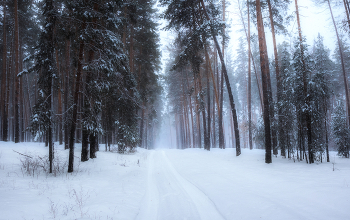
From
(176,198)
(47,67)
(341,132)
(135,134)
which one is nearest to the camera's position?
(176,198)

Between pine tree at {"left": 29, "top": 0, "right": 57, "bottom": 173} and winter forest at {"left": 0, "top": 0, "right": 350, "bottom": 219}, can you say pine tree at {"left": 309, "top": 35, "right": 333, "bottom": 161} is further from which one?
pine tree at {"left": 29, "top": 0, "right": 57, "bottom": 173}

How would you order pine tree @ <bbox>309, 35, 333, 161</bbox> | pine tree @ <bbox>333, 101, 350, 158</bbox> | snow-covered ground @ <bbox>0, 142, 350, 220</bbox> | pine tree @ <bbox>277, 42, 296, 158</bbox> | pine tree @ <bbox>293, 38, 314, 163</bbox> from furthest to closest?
1. pine tree @ <bbox>333, 101, 350, 158</bbox>
2. pine tree @ <bbox>277, 42, 296, 158</bbox>
3. pine tree @ <bbox>293, 38, 314, 163</bbox>
4. pine tree @ <bbox>309, 35, 333, 161</bbox>
5. snow-covered ground @ <bbox>0, 142, 350, 220</bbox>

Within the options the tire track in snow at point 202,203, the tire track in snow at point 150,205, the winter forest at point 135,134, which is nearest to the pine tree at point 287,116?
the winter forest at point 135,134

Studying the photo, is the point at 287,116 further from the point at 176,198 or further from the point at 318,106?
the point at 176,198

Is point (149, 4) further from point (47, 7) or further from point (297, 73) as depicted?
point (297, 73)

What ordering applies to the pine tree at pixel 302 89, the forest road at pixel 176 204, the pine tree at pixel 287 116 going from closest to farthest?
the forest road at pixel 176 204, the pine tree at pixel 302 89, the pine tree at pixel 287 116

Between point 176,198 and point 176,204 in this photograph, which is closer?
point 176,204

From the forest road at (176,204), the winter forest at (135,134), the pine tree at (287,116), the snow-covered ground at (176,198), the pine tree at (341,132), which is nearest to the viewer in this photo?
the snow-covered ground at (176,198)

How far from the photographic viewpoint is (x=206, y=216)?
3.67 meters

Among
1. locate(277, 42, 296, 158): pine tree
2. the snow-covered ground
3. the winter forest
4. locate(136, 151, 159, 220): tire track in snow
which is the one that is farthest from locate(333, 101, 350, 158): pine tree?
locate(136, 151, 159, 220): tire track in snow

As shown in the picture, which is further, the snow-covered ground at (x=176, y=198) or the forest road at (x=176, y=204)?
the forest road at (x=176, y=204)

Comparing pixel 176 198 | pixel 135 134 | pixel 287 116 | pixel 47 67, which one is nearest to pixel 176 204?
pixel 176 198

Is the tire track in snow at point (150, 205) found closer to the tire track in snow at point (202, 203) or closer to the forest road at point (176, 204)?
the forest road at point (176, 204)

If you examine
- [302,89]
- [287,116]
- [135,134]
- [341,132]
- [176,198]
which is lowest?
[176,198]
